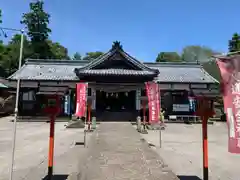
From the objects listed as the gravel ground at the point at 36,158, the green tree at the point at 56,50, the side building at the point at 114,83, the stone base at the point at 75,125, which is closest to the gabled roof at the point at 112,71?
the side building at the point at 114,83

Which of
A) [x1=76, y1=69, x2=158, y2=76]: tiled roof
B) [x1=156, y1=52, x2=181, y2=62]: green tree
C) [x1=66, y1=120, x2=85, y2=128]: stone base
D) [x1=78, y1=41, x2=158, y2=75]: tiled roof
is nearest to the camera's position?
[x1=66, y1=120, x2=85, y2=128]: stone base

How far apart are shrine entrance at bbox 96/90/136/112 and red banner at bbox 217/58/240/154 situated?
1870 centimetres

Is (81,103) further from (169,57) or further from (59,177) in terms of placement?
(169,57)

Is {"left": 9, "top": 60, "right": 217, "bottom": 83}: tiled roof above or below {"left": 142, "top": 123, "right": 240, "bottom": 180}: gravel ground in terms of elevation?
above

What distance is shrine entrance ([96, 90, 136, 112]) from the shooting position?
77.8ft

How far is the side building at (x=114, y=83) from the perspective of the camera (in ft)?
73.6

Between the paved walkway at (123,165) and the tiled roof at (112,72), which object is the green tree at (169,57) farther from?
the paved walkway at (123,165)

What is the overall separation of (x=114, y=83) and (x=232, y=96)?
18.4 meters

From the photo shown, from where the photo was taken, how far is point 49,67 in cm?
2786

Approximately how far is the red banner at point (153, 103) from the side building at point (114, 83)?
31.9ft

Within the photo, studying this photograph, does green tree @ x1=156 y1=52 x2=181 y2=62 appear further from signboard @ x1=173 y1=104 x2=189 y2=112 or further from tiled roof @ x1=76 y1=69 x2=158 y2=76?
tiled roof @ x1=76 y1=69 x2=158 y2=76

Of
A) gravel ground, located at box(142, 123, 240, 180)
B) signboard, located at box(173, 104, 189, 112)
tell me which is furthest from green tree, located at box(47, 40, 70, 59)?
gravel ground, located at box(142, 123, 240, 180)

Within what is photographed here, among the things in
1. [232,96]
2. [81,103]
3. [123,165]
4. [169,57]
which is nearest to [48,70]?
[81,103]

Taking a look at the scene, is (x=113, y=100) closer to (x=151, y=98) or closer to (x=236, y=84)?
(x=151, y=98)
